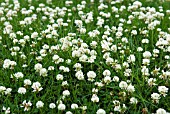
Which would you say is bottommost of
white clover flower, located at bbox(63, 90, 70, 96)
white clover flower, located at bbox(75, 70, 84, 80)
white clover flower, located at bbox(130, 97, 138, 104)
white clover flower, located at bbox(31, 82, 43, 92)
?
white clover flower, located at bbox(130, 97, 138, 104)

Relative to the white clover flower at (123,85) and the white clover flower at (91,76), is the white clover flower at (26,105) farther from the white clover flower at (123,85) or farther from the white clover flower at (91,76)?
the white clover flower at (123,85)

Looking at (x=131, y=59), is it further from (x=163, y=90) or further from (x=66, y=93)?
(x=66, y=93)

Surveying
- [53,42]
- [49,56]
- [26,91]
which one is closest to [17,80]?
[26,91]

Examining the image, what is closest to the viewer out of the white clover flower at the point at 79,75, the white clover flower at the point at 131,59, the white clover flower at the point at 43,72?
the white clover flower at the point at 79,75

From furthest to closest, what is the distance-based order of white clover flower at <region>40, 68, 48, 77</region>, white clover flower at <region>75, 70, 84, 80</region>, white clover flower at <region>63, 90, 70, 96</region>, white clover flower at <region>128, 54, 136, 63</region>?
white clover flower at <region>128, 54, 136, 63</region> < white clover flower at <region>40, 68, 48, 77</region> < white clover flower at <region>75, 70, 84, 80</region> < white clover flower at <region>63, 90, 70, 96</region>

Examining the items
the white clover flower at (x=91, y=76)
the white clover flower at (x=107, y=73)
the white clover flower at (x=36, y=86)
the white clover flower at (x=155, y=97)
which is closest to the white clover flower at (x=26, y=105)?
the white clover flower at (x=36, y=86)

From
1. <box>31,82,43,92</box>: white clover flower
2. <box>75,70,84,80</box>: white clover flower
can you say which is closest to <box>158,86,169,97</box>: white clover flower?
<box>75,70,84,80</box>: white clover flower

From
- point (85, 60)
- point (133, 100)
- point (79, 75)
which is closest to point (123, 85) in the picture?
point (133, 100)

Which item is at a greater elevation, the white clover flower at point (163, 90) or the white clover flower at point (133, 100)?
the white clover flower at point (163, 90)

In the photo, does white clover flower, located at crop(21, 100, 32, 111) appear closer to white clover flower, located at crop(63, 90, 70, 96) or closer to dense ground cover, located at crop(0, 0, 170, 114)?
dense ground cover, located at crop(0, 0, 170, 114)

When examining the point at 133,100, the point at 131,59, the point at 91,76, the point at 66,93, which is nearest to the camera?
the point at 133,100
